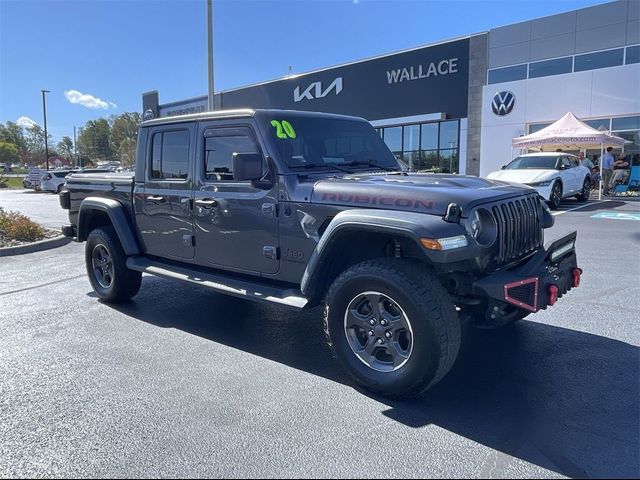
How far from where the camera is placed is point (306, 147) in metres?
4.39

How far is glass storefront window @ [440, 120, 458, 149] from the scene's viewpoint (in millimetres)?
25297

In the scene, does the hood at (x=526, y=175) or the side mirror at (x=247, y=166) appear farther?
the hood at (x=526, y=175)

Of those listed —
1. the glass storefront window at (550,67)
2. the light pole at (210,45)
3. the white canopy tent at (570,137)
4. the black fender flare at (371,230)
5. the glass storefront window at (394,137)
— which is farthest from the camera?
the glass storefront window at (394,137)

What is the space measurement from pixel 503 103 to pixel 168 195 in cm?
2092

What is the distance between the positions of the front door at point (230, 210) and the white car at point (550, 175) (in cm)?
1096

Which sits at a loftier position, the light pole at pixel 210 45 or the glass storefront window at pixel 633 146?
the light pole at pixel 210 45

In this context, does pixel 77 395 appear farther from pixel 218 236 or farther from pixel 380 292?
pixel 380 292

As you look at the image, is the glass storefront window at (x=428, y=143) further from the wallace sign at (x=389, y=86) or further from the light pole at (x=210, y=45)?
the light pole at (x=210, y=45)

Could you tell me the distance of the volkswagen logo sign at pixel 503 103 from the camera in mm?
22469

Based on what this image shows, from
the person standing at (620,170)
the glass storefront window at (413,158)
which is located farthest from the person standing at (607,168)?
the glass storefront window at (413,158)

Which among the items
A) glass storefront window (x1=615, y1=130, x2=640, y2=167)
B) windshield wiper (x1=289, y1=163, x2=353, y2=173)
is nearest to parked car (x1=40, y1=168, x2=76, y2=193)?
glass storefront window (x1=615, y1=130, x2=640, y2=167)

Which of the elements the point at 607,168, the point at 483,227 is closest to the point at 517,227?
the point at 483,227

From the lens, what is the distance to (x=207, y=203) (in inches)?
180

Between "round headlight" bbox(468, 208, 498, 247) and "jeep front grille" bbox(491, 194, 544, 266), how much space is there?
0.24ft
